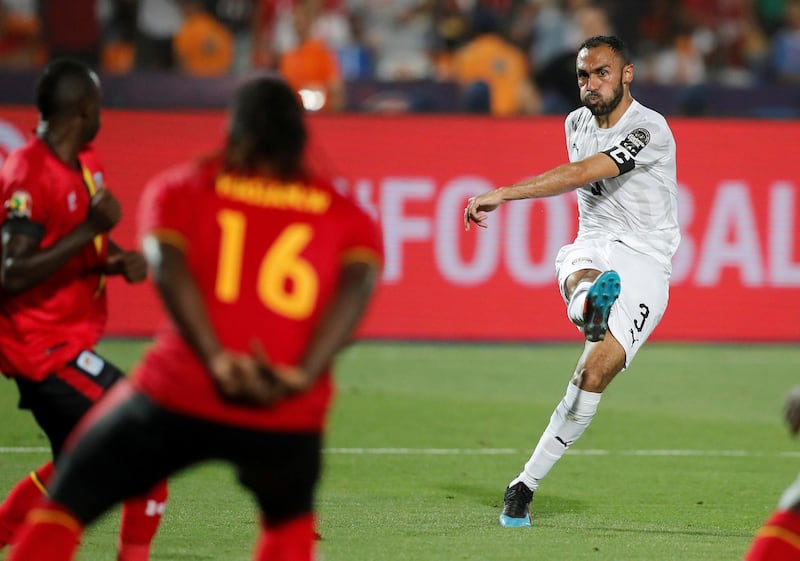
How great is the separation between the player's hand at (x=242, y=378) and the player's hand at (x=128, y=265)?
193 cm

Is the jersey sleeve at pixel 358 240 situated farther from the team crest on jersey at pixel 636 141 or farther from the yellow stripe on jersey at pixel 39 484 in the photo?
the team crest on jersey at pixel 636 141

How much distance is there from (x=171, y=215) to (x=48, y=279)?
1724 millimetres

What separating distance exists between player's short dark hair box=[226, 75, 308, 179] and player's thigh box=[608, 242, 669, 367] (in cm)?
377

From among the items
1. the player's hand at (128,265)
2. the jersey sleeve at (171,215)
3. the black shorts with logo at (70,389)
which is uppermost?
the jersey sleeve at (171,215)

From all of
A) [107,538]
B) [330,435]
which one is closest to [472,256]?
[330,435]

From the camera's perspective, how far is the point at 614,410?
1182 centimetres

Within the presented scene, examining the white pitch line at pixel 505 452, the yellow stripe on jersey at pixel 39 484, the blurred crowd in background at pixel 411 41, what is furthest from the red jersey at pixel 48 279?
the blurred crowd in background at pixel 411 41

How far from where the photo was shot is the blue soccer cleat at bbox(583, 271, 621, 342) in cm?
745

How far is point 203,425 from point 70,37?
13224mm

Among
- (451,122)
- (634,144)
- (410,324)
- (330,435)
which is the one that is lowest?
(410,324)

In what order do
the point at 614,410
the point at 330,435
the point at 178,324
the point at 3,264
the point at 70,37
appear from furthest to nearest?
the point at 70,37, the point at 614,410, the point at 330,435, the point at 3,264, the point at 178,324

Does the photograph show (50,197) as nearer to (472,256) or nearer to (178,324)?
(178,324)

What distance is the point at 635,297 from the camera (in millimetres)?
7934

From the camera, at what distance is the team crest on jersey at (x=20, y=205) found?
5.57 metres
